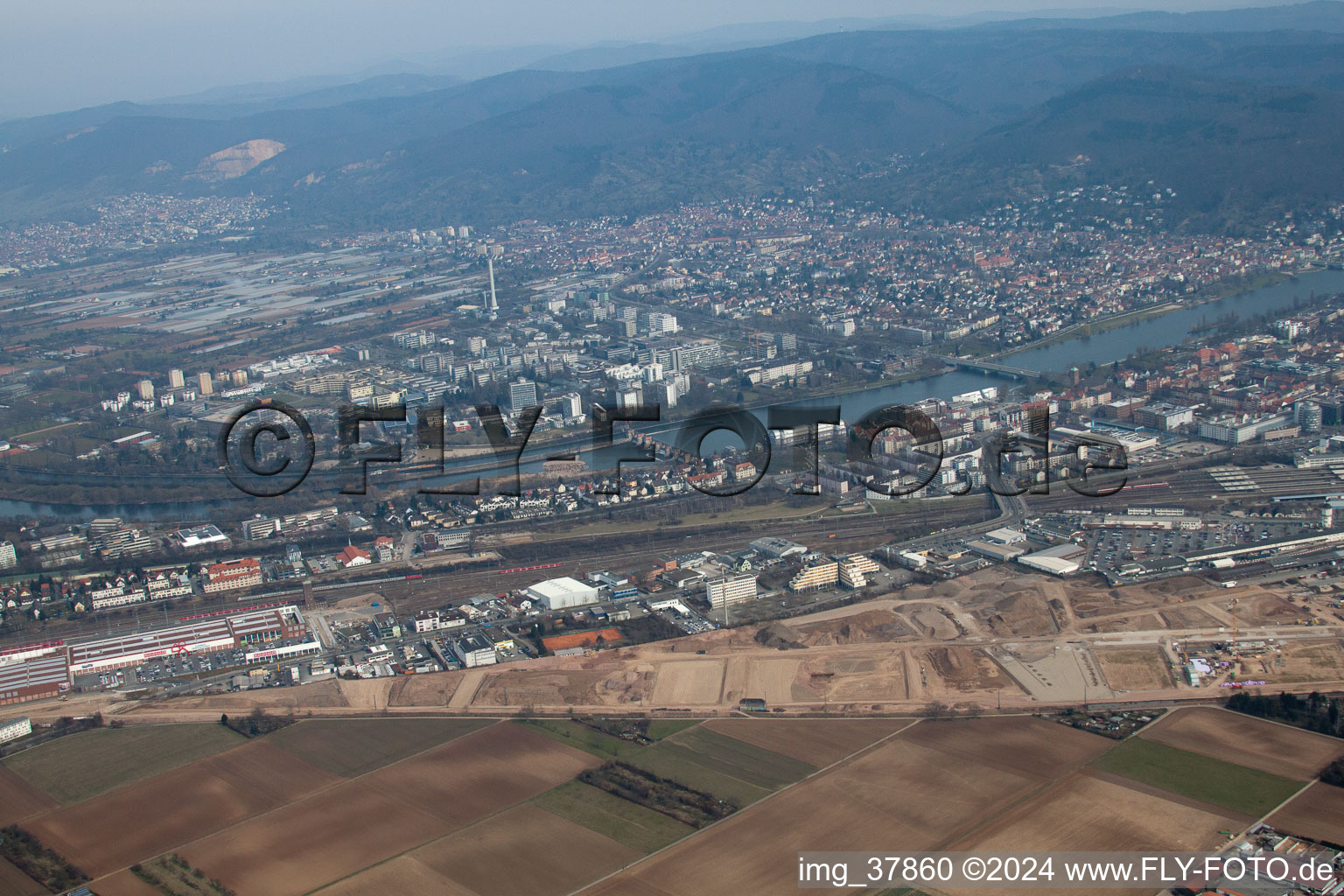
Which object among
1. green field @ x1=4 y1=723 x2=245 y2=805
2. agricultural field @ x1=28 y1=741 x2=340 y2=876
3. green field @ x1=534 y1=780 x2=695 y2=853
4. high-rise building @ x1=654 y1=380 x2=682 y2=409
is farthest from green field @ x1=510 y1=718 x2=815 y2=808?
high-rise building @ x1=654 y1=380 x2=682 y2=409

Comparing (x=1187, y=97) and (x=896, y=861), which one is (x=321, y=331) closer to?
(x=896, y=861)

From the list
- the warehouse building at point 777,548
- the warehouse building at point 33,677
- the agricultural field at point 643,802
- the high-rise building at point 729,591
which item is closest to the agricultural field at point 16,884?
the agricultural field at point 643,802

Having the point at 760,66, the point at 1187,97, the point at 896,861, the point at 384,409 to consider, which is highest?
the point at 760,66

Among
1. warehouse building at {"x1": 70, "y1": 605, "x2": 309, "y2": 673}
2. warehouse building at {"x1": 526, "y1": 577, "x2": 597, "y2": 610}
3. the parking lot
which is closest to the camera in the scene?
warehouse building at {"x1": 70, "y1": 605, "x2": 309, "y2": 673}

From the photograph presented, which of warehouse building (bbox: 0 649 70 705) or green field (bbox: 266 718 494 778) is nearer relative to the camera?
A: green field (bbox: 266 718 494 778)

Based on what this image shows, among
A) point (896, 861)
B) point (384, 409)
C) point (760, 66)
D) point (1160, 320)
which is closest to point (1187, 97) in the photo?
point (1160, 320)

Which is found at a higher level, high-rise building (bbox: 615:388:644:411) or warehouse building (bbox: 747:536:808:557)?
high-rise building (bbox: 615:388:644:411)

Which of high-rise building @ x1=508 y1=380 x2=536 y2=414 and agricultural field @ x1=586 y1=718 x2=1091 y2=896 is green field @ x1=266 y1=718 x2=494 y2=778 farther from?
high-rise building @ x1=508 y1=380 x2=536 y2=414
